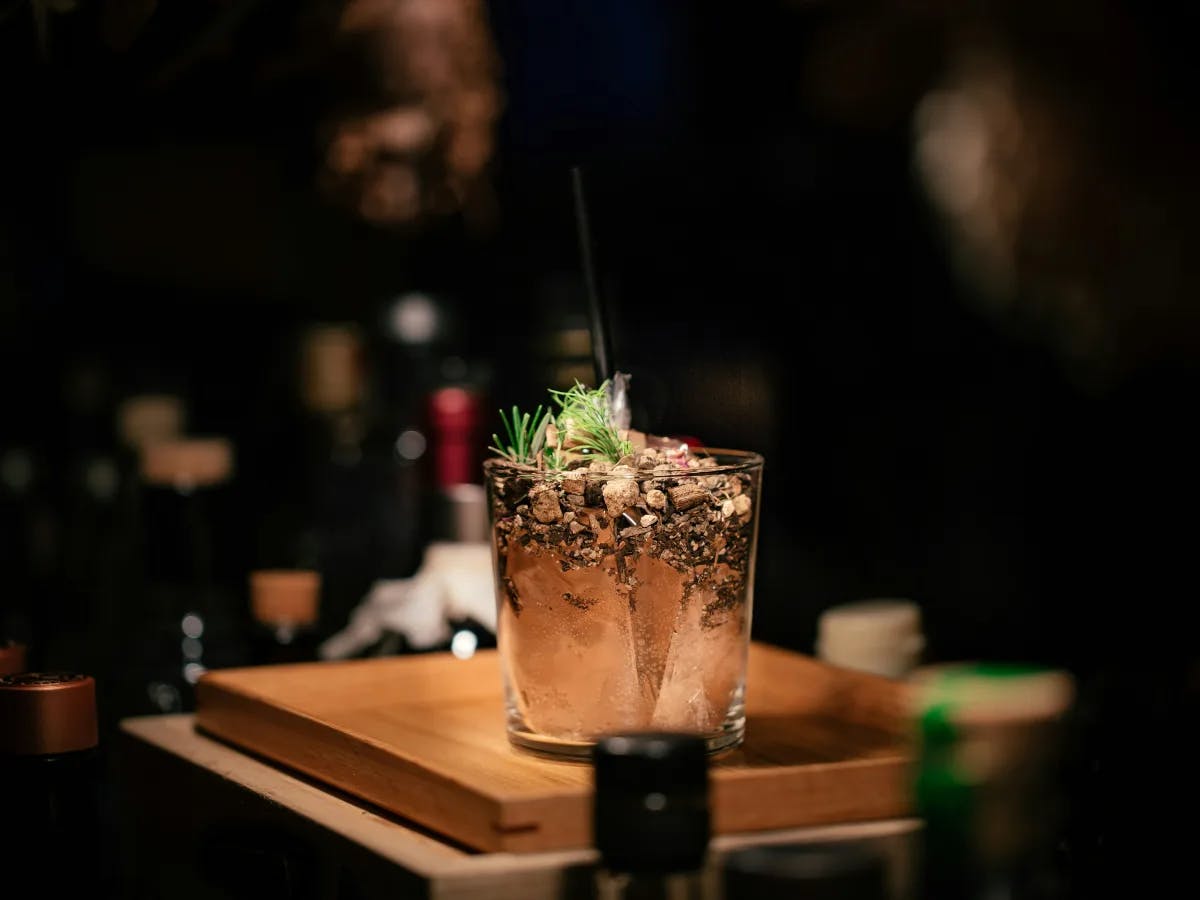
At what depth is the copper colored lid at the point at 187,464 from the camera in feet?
5.23

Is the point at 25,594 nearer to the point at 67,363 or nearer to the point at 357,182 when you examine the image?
the point at 67,363

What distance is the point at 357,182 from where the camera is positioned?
176 cm

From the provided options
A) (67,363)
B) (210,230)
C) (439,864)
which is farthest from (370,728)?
(67,363)

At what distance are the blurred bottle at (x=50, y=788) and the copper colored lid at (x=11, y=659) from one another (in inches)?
5.7

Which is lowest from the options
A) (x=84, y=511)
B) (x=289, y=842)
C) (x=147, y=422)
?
(x=289, y=842)

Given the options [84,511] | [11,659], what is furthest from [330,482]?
[11,659]

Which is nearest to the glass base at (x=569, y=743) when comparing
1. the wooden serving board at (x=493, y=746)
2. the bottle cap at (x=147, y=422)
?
the wooden serving board at (x=493, y=746)

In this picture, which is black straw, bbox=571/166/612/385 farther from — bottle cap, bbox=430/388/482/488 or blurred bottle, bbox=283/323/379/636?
bottle cap, bbox=430/388/482/488

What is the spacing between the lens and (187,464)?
161 centimetres

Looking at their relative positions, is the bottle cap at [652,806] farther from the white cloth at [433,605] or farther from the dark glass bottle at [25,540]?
the dark glass bottle at [25,540]

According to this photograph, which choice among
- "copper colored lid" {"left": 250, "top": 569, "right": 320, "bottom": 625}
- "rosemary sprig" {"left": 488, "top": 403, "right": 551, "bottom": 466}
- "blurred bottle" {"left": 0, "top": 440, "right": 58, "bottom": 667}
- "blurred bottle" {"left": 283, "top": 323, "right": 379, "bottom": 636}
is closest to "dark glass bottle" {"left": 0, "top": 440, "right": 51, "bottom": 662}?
"blurred bottle" {"left": 0, "top": 440, "right": 58, "bottom": 667}

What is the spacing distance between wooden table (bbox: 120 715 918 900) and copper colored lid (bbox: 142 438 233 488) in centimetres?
51

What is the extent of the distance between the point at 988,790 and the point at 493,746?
0.32 m

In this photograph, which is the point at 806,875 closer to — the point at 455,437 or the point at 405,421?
the point at 455,437
